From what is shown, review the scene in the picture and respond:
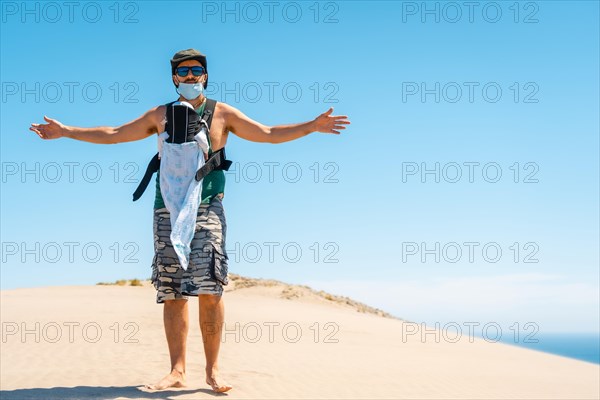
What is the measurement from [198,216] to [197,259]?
1.23ft

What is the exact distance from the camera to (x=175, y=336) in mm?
6102

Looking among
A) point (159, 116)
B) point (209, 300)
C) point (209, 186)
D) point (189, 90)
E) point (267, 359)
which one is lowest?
point (267, 359)

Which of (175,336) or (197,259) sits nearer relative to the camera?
(197,259)

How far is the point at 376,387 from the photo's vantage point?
7.43 meters

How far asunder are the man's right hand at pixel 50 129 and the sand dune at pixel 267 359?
2322 mm

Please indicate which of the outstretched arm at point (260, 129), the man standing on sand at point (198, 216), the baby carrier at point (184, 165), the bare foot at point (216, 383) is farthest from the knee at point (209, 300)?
the outstretched arm at point (260, 129)

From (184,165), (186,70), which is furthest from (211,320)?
(186,70)

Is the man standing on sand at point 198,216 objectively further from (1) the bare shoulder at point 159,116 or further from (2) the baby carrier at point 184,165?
(2) the baby carrier at point 184,165

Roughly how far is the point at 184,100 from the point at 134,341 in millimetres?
5220

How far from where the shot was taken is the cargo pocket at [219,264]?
18.8 feet

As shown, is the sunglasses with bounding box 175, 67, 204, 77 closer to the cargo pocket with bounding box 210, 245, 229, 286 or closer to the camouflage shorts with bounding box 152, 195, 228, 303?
the camouflage shorts with bounding box 152, 195, 228, 303

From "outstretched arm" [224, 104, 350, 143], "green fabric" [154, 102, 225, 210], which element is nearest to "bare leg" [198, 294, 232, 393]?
"green fabric" [154, 102, 225, 210]

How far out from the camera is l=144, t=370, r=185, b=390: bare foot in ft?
20.1

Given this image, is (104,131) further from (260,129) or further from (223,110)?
(260,129)
